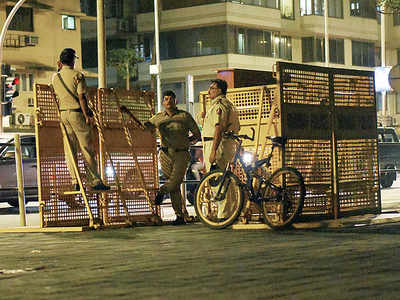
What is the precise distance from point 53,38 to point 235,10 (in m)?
13.6

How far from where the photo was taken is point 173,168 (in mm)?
16016

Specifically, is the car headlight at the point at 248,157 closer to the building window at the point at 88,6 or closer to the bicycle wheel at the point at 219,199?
the bicycle wheel at the point at 219,199

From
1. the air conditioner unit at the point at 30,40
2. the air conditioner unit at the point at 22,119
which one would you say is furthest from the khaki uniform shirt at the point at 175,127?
the air conditioner unit at the point at 30,40

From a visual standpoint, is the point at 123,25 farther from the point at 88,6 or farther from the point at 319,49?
the point at 319,49

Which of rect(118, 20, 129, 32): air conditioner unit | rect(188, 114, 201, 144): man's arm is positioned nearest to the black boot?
rect(188, 114, 201, 144): man's arm

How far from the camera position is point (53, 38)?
65.3 metres

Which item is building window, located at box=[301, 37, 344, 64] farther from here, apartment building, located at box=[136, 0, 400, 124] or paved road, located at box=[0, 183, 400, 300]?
paved road, located at box=[0, 183, 400, 300]

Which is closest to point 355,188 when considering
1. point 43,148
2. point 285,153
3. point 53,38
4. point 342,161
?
point 342,161

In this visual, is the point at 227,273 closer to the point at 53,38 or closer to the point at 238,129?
the point at 238,129

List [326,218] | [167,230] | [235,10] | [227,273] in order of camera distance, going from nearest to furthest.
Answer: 1. [227,273]
2. [167,230]
3. [326,218]
4. [235,10]

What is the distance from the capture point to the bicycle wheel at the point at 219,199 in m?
14.6

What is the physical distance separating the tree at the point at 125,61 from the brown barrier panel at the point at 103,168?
187 ft

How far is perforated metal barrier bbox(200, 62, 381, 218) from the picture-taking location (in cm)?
1559

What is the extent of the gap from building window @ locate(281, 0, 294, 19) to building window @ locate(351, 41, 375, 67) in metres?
5.32
